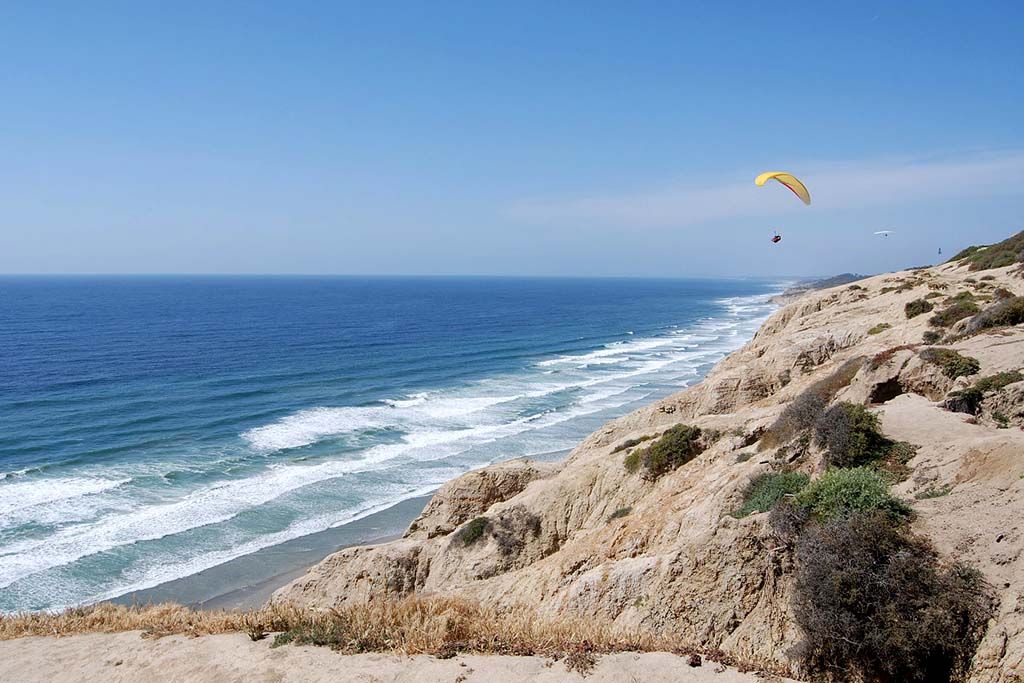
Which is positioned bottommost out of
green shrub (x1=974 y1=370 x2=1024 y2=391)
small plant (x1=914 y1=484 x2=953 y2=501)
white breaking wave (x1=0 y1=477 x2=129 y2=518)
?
white breaking wave (x1=0 y1=477 x2=129 y2=518)

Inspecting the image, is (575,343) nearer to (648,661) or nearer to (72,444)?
(72,444)

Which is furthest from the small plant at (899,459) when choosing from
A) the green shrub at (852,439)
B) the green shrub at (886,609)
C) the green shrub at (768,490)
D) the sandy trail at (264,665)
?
the sandy trail at (264,665)

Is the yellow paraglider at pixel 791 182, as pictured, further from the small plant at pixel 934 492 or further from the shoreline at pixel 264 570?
the shoreline at pixel 264 570

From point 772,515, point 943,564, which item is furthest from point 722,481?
point 943,564

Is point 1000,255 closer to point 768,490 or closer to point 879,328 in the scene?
point 879,328

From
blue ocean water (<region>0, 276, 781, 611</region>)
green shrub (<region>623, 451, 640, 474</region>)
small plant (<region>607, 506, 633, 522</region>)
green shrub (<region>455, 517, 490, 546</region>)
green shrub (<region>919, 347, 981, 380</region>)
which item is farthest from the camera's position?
blue ocean water (<region>0, 276, 781, 611</region>)

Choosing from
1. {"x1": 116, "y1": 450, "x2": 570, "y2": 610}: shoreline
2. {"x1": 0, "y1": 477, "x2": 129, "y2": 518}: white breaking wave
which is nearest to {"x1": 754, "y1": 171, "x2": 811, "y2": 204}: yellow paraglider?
{"x1": 116, "y1": 450, "x2": 570, "y2": 610}: shoreline

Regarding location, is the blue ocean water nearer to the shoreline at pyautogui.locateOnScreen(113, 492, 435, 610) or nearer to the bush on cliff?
the shoreline at pyautogui.locateOnScreen(113, 492, 435, 610)
